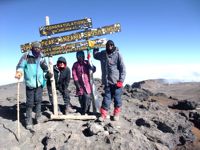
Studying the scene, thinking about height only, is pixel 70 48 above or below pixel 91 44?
below

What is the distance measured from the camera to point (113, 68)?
842 centimetres

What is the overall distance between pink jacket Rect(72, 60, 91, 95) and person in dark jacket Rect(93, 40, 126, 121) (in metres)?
0.87

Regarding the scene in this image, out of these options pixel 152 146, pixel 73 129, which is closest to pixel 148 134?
pixel 152 146

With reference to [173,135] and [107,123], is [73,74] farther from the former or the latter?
[173,135]

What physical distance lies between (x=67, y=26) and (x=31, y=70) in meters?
1.82

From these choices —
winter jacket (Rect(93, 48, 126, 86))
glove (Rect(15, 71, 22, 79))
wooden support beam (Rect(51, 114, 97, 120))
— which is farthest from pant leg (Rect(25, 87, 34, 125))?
winter jacket (Rect(93, 48, 126, 86))

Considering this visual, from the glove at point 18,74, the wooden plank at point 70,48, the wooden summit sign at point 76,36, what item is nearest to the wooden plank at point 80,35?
the wooden summit sign at point 76,36

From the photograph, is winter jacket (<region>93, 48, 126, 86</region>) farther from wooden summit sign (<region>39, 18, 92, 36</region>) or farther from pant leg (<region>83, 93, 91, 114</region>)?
wooden summit sign (<region>39, 18, 92, 36</region>)

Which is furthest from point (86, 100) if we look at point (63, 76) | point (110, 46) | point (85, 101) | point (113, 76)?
point (110, 46)

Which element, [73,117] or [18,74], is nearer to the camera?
[18,74]

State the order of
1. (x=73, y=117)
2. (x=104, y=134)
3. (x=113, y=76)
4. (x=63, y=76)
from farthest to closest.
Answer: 1. (x=63, y=76)
2. (x=73, y=117)
3. (x=113, y=76)
4. (x=104, y=134)

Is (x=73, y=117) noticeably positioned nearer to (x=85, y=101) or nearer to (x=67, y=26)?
(x=85, y=101)

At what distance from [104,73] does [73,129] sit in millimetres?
1987

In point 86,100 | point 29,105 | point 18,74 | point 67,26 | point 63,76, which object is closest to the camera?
point 18,74
